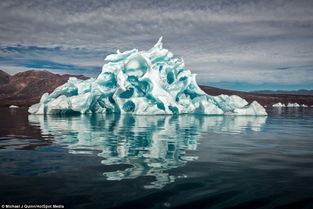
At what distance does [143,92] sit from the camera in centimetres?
3259

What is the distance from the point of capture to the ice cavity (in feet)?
97.3

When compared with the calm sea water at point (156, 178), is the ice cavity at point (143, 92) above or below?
above

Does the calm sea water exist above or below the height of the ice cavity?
below

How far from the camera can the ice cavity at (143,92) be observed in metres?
29.7

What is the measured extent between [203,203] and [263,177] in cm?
204

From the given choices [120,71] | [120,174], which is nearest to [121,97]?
[120,71]

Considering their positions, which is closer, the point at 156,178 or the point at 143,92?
the point at 156,178

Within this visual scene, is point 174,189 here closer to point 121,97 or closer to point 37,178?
point 37,178

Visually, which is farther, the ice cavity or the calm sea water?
the ice cavity

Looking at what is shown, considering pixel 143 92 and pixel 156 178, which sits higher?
pixel 143 92

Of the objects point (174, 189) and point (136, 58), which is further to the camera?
point (136, 58)

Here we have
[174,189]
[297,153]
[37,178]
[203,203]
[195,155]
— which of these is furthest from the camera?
[297,153]

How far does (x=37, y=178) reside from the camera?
506 cm

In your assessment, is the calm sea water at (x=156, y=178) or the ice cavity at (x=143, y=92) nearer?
the calm sea water at (x=156, y=178)
